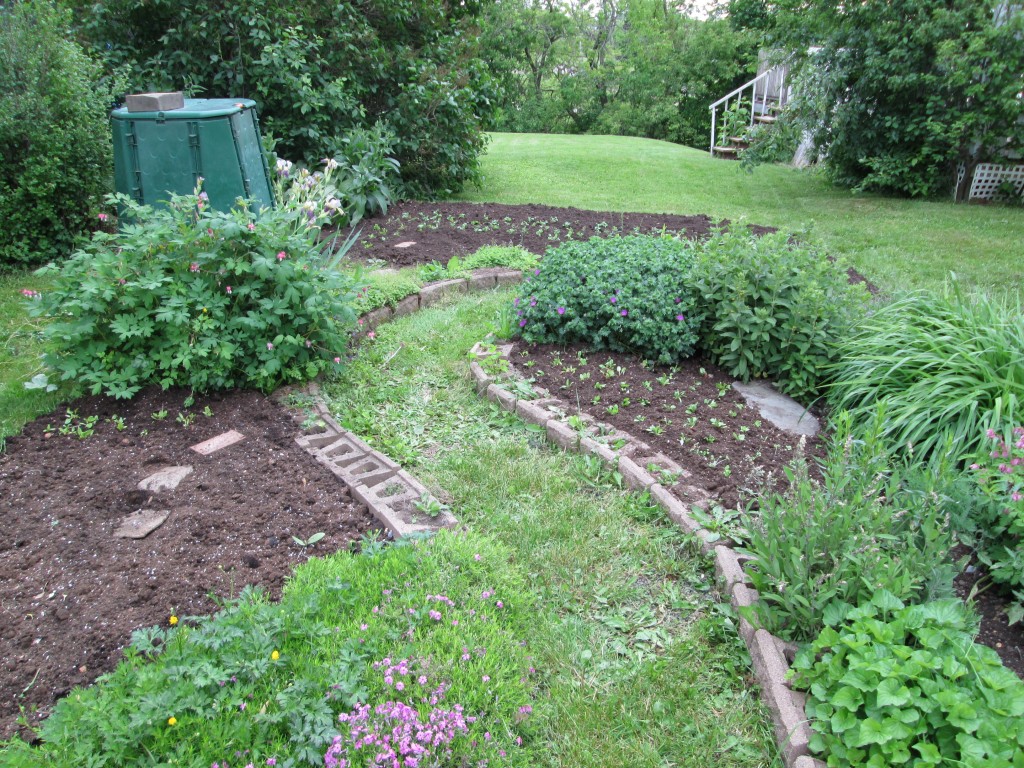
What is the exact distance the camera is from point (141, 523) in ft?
8.98

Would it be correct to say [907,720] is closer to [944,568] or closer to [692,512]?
[944,568]

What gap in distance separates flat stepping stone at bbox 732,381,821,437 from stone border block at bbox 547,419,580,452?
3.44 feet

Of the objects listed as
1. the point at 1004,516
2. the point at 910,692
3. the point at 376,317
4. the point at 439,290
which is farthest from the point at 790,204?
the point at 910,692

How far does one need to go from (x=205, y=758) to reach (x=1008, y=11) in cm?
1073

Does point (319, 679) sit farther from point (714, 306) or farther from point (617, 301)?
point (714, 306)

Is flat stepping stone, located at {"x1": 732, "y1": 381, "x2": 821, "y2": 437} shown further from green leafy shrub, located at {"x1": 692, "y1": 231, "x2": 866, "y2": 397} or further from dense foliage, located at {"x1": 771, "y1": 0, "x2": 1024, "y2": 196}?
dense foliage, located at {"x1": 771, "y1": 0, "x2": 1024, "y2": 196}

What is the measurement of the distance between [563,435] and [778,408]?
1.23 metres

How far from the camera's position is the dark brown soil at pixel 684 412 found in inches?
123

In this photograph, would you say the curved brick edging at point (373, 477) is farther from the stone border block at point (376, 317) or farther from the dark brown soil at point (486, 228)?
the dark brown soil at point (486, 228)

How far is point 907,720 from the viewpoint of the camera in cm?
173

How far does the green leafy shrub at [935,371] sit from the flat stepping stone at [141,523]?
2.98m

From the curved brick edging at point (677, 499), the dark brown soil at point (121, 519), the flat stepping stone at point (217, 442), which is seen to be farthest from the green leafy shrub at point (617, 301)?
the flat stepping stone at point (217, 442)

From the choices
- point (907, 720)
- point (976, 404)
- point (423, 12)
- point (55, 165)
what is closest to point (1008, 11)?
point (423, 12)

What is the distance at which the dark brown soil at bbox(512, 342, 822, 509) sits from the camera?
3127 millimetres
